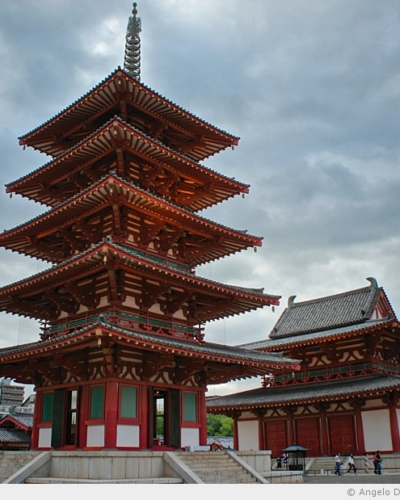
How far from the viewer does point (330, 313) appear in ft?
149

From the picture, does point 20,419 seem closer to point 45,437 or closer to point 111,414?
point 45,437

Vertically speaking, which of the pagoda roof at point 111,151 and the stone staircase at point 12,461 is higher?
the pagoda roof at point 111,151

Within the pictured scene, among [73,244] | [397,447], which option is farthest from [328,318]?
[73,244]

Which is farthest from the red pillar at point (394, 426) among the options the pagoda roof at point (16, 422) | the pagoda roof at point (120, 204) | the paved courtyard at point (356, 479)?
the pagoda roof at point (16, 422)

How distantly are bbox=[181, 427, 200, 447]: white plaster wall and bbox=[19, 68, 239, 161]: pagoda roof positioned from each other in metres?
15.1

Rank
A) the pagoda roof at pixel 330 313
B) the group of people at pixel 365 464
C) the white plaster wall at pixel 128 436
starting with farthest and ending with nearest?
the pagoda roof at pixel 330 313, the group of people at pixel 365 464, the white plaster wall at pixel 128 436

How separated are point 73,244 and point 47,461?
10159 mm

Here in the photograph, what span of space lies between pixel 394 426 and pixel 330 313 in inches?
504

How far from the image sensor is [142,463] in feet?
63.0

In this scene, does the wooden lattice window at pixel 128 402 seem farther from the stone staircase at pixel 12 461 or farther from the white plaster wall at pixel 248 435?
the white plaster wall at pixel 248 435

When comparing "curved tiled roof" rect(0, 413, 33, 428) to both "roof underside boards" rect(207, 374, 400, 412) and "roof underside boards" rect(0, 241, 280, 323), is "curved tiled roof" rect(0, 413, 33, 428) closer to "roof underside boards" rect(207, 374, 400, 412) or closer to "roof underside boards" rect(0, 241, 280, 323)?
"roof underside boards" rect(207, 374, 400, 412)

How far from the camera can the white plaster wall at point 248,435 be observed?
40.5m

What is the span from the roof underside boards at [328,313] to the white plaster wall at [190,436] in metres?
20.7

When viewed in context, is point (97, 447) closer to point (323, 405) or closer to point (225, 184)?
point (225, 184)
